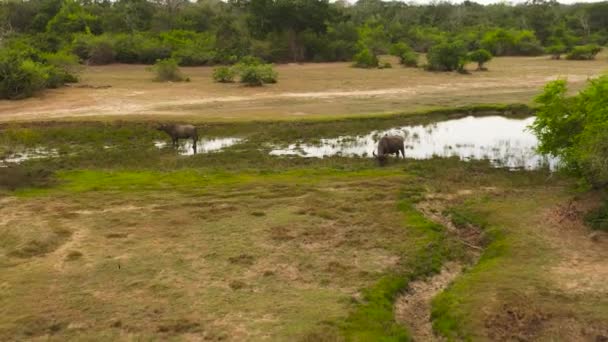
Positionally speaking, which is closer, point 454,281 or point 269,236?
point 454,281

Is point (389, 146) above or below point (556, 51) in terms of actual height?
below


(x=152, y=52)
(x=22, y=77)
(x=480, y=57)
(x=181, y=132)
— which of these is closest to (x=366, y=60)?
(x=480, y=57)

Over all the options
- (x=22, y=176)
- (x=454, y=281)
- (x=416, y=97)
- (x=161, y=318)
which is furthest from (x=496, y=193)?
(x=416, y=97)

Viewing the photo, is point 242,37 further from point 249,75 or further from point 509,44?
point 509,44

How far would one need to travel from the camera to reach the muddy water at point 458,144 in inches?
830

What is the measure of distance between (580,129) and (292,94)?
21.4 meters

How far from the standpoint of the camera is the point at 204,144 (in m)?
24.4

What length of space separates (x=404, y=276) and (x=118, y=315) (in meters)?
5.14

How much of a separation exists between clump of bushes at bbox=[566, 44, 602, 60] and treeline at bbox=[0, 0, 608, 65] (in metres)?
2.48

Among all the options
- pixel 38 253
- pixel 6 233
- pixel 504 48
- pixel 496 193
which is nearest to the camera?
pixel 38 253

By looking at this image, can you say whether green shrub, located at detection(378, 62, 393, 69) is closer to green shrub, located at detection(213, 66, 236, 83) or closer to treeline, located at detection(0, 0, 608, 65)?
treeline, located at detection(0, 0, 608, 65)

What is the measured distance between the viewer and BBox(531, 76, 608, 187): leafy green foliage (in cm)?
1392

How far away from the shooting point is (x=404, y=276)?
450 inches

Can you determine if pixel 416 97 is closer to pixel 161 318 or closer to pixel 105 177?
pixel 105 177
